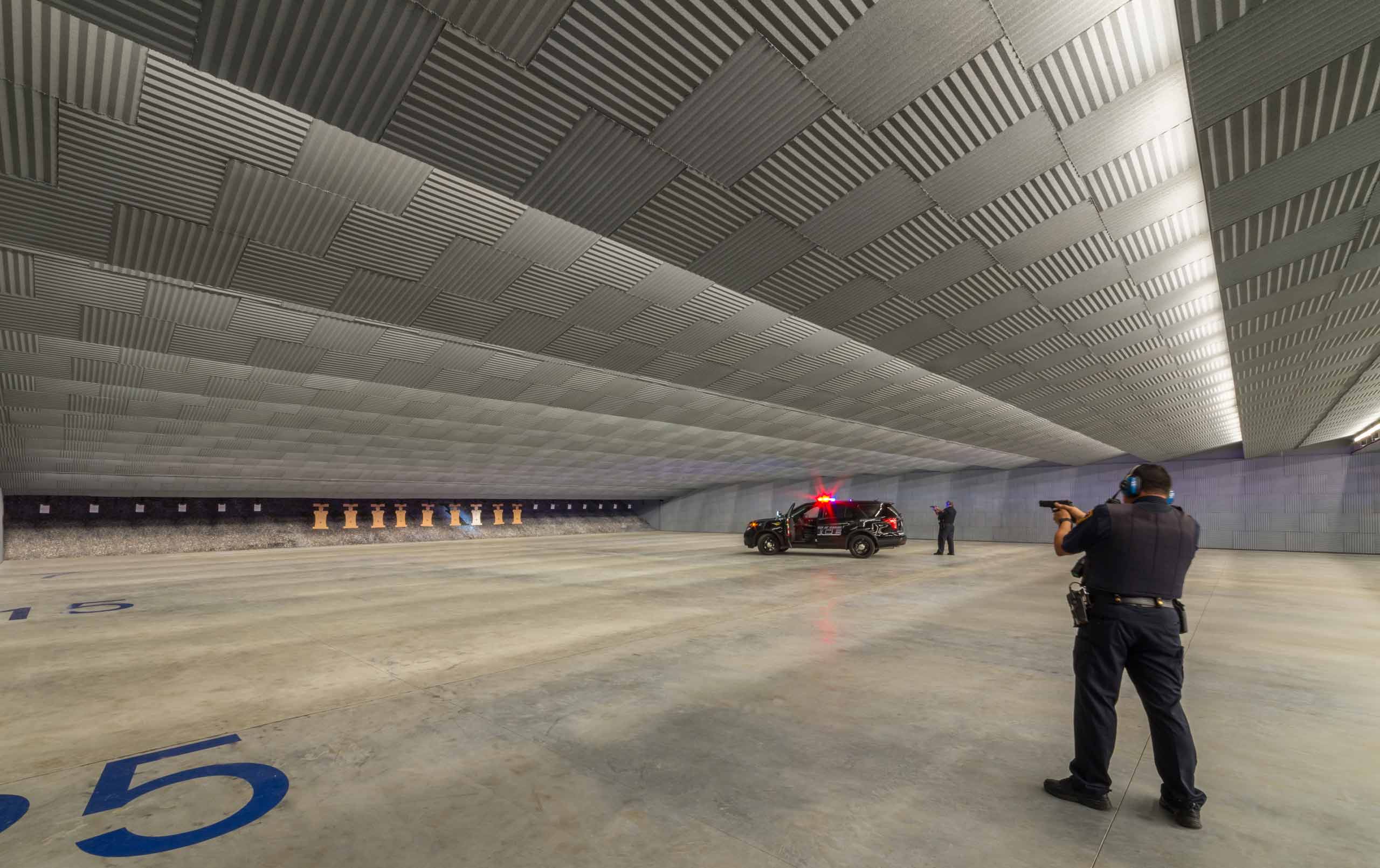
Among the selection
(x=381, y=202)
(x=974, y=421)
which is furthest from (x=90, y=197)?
(x=974, y=421)

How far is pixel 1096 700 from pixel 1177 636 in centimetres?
47

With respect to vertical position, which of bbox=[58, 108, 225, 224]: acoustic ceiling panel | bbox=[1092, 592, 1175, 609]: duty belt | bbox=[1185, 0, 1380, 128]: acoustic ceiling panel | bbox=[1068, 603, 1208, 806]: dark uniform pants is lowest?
bbox=[1068, 603, 1208, 806]: dark uniform pants

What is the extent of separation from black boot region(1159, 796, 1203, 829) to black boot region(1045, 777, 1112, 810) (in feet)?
0.80

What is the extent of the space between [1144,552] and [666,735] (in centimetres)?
271

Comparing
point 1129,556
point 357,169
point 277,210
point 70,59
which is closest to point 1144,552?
point 1129,556

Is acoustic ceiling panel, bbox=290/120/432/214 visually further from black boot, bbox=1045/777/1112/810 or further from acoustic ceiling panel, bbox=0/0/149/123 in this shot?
black boot, bbox=1045/777/1112/810

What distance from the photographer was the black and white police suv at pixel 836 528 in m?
17.0

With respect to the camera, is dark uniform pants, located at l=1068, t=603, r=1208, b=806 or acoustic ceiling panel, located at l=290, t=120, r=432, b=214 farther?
acoustic ceiling panel, located at l=290, t=120, r=432, b=214

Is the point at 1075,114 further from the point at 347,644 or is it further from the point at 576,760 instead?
the point at 347,644

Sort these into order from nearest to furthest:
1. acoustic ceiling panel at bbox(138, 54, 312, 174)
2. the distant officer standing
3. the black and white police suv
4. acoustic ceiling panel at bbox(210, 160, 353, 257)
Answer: acoustic ceiling panel at bbox(138, 54, 312, 174) < acoustic ceiling panel at bbox(210, 160, 353, 257) < the black and white police suv < the distant officer standing

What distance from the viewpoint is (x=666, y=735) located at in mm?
3602

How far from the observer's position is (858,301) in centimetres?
732

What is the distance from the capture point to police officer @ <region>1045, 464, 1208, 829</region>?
274 cm

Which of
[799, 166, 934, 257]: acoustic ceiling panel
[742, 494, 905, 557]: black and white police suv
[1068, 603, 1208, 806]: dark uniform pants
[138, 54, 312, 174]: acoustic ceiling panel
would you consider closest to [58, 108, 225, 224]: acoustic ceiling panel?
[138, 54, 312, 174]: acoustic ceiling panel
